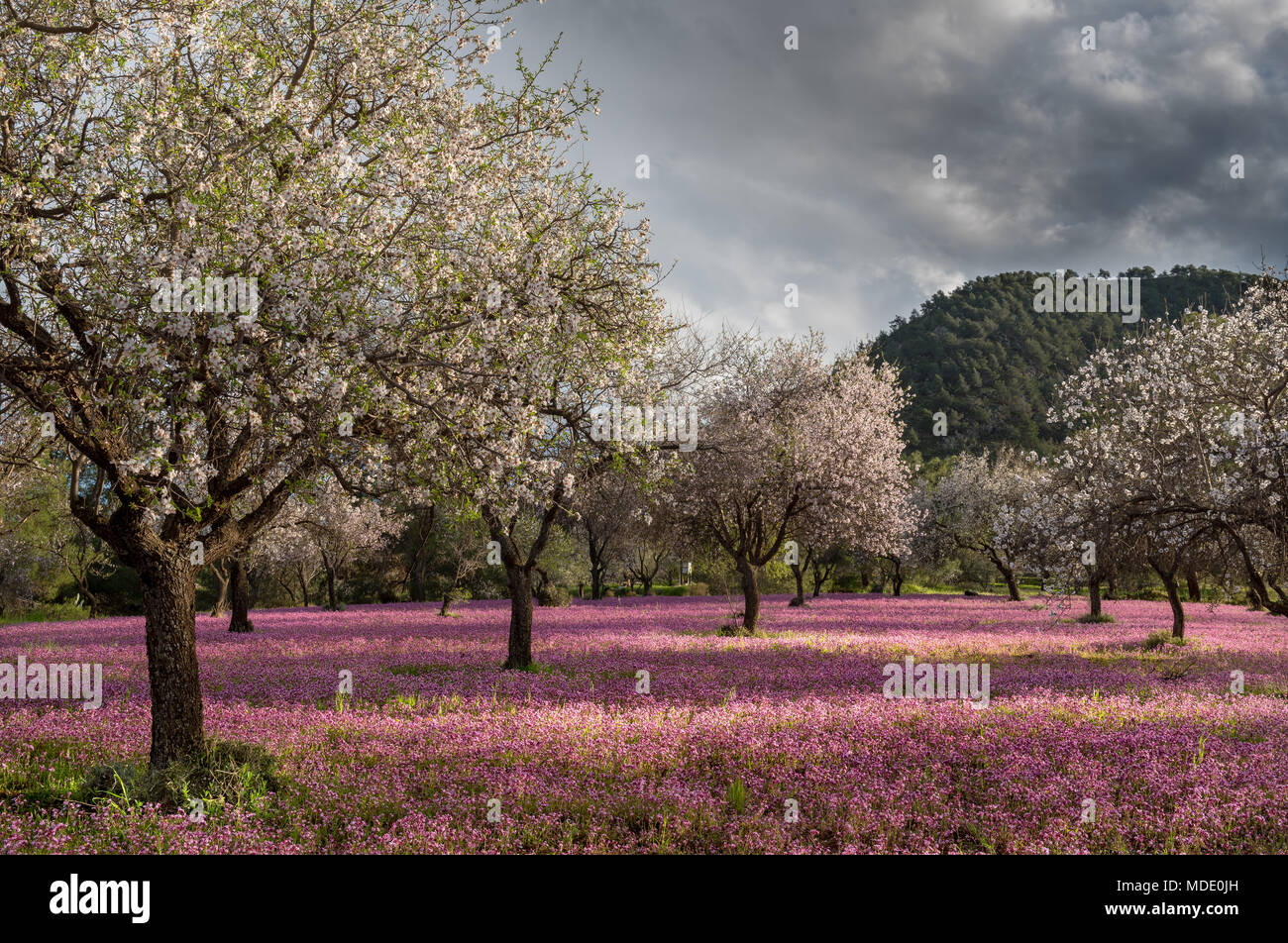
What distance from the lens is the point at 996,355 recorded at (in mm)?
128375

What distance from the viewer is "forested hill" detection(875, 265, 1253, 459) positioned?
115 m

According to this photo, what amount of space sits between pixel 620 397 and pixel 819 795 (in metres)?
8.56

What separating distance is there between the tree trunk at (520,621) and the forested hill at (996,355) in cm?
9569

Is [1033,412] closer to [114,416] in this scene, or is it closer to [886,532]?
[886,532]

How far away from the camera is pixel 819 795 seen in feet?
23.9

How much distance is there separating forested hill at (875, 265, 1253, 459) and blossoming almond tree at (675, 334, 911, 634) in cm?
8095

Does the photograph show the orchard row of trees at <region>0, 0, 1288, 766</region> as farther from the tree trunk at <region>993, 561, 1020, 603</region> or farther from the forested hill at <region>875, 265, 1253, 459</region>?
the forested hill at <region>875, 265, 1253, 459</region>

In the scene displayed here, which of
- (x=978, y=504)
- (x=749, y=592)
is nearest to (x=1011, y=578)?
(x=978, y=504)

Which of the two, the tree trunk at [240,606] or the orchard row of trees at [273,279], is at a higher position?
the orchard row of trees at [273,279]

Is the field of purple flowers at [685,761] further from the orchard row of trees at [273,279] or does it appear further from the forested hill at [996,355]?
the forested hill at [996,355]

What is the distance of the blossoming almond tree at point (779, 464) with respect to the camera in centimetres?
2445

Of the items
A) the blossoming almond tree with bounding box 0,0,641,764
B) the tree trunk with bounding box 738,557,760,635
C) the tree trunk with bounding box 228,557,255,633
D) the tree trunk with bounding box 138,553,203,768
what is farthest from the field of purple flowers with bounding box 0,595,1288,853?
the tree trunk with bounding box 228,557,255,633

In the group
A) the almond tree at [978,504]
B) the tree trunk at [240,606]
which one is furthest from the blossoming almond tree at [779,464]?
the almond tree at [978,504]

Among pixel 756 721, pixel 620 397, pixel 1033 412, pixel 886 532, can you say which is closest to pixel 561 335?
pixel 620 397
